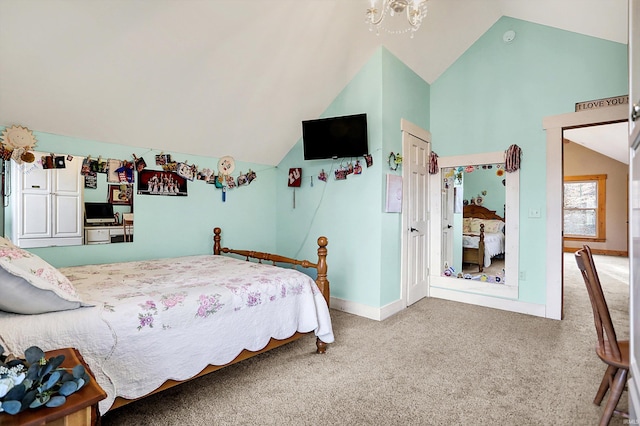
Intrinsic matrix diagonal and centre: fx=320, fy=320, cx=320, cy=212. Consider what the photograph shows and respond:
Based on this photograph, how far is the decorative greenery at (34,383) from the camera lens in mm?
680

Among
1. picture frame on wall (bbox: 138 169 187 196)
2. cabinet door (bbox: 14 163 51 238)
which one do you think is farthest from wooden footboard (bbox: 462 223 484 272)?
cabinet door (bbox: 14 163 51 238)

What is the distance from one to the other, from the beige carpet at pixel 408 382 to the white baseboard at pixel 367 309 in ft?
0.54

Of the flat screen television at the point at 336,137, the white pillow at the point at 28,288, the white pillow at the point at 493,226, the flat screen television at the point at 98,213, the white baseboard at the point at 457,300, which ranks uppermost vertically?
the flat screen television at the point at 336,137

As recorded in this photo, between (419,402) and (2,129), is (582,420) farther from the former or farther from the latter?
(2,129)

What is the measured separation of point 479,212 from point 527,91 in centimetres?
142

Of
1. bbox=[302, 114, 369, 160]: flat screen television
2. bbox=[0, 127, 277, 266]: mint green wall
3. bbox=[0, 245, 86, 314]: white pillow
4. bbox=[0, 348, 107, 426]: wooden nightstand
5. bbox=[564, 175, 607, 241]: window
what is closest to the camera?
bbox=[0, 348, 107, 426]: wooden nightstand

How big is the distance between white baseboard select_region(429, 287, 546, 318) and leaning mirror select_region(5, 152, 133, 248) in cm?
357

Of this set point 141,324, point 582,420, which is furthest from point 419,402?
point 141,324

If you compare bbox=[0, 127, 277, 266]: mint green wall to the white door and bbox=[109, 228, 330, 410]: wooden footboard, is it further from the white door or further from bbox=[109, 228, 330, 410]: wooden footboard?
the white door

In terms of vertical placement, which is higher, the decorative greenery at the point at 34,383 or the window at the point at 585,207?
the window at the point at 585,207

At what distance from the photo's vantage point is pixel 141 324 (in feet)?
5.06

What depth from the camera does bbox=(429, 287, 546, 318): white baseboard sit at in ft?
11.2

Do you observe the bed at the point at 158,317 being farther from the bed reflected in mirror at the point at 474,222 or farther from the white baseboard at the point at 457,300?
the bed reflected in mirror at the point at 474,222

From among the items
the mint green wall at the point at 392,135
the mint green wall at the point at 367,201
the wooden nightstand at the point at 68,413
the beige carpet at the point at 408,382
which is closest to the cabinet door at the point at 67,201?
the beige carpet at the point at 408,382
